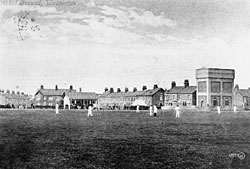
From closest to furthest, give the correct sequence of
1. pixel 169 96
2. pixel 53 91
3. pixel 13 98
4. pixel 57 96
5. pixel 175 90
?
pixel 175 90 → pixel 169 96 → pixel 57 96 → pixel 53 91 → pixel 13 98

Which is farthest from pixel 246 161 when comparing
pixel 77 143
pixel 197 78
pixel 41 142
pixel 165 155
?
pixel 197 78

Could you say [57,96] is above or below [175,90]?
below

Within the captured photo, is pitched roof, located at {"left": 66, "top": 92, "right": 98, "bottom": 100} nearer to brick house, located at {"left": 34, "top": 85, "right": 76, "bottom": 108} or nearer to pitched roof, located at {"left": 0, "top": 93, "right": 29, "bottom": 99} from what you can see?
brick house, located at {"left": 34, "top": 85, "right": 76, "bottom": 108}

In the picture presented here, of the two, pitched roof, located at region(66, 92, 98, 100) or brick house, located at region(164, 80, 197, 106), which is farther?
pitched roof, located at region(66, 92, 98, 100)

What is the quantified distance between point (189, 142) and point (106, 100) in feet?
323

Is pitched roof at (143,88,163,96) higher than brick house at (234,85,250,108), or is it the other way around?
pitched roof at (143,88,163,96)

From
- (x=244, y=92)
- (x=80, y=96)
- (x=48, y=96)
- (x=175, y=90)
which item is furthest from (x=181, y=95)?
(x=48, y=96)

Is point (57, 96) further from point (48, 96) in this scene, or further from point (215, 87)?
point (215, 87)

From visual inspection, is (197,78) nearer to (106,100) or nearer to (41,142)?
(106,100)

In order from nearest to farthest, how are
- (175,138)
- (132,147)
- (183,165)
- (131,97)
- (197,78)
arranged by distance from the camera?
(183,165)
(132,147)
(175,138)
(197,78)
(131,97)

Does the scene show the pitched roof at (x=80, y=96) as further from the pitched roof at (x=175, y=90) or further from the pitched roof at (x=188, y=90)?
the pitched roof at (x=188, y=90)

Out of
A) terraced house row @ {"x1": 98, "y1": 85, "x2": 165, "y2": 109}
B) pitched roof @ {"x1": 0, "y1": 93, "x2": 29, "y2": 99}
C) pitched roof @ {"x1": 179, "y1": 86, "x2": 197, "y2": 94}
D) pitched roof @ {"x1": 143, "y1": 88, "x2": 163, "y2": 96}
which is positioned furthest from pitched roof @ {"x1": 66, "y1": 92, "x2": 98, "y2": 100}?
pitched roof @ {"x1": 179, "y1": 86, "x2": 197, "y2": 94}

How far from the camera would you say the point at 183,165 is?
9.95 metres

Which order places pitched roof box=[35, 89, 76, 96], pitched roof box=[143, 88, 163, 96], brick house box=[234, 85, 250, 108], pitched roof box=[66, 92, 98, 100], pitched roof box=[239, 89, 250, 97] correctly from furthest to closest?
pitched roof box=[35, 89, 76, 96]
pitched roof box=[66, 92, 98, 100]
pitched roof box=[143, 88, 163, 96]
pitched roof box=[239, 89, 250, 97]
brick house box=[234, 85, 250, 108]
